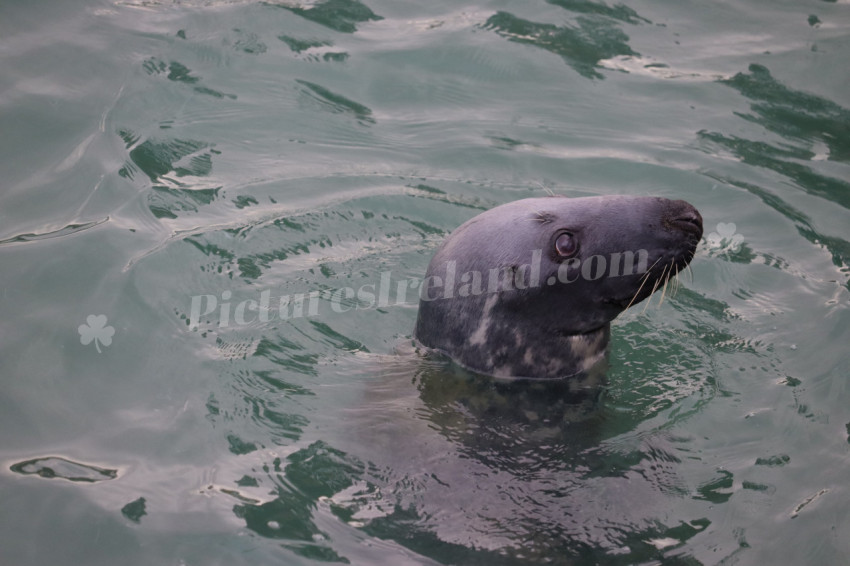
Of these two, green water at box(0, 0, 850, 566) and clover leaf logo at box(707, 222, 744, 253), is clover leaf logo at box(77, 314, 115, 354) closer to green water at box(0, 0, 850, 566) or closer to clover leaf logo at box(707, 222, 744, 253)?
green water at box(0, 0, 850, 566)

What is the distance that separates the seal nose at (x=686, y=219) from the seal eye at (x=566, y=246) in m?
0.54

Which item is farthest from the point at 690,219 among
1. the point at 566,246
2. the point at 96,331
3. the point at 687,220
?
the point at 96,331

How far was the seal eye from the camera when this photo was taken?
5180 mm

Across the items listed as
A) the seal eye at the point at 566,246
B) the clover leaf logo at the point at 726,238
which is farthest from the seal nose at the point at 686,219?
the clover leaf logo at the point at 726,238

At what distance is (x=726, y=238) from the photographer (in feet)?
25.8

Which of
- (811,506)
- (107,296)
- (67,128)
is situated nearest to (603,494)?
(811,506)

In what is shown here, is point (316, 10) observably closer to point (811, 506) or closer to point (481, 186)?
point (481, 186)

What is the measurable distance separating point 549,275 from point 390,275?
2104 mm

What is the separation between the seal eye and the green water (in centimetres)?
92

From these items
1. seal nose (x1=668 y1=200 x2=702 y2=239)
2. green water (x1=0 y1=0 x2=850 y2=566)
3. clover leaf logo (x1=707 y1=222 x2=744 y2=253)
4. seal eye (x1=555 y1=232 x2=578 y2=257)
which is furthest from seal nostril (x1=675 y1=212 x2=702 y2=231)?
clover leaf logo (x1=707 y1=222 x2=744 y2=253)

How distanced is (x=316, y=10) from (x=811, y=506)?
25.0ft

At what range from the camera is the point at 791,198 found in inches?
325

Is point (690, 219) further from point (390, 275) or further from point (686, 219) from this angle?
point (390, 275)

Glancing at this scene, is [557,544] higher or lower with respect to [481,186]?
lower
